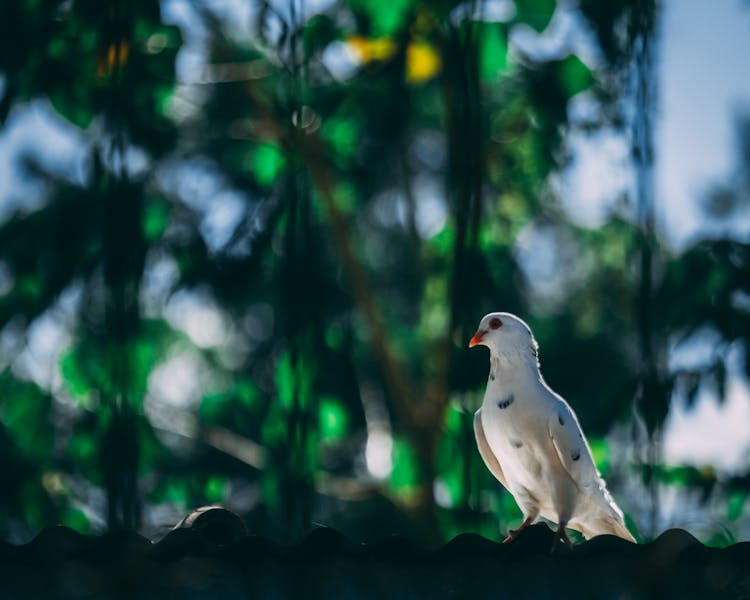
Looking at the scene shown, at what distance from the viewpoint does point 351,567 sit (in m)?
1.61

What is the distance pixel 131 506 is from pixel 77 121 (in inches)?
127

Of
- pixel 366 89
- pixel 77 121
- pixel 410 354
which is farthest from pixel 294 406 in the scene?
pixel 410 354

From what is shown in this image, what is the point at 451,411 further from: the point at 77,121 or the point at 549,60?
the point at 77,121

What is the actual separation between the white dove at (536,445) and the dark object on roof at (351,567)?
0.44 metres

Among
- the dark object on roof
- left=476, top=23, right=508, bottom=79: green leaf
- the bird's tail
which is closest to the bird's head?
the bird's tail

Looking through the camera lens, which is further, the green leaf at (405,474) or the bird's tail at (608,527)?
the green leaf at (405,474)

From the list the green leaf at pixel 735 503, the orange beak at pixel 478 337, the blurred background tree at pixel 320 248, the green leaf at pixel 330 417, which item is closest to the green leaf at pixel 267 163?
the blurred background tree at pixel 320 248

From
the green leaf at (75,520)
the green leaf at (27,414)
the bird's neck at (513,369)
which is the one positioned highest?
the bird's neck at (513,369)

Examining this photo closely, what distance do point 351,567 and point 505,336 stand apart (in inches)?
31.4

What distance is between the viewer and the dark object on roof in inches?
57.7

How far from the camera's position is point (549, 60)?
4629 mm

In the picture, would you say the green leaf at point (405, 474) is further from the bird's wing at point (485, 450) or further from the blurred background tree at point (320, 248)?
the bird's wing at point (485, 450)

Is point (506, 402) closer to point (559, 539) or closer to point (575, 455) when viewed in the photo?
point (575, 455)

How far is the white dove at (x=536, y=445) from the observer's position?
218 cm
